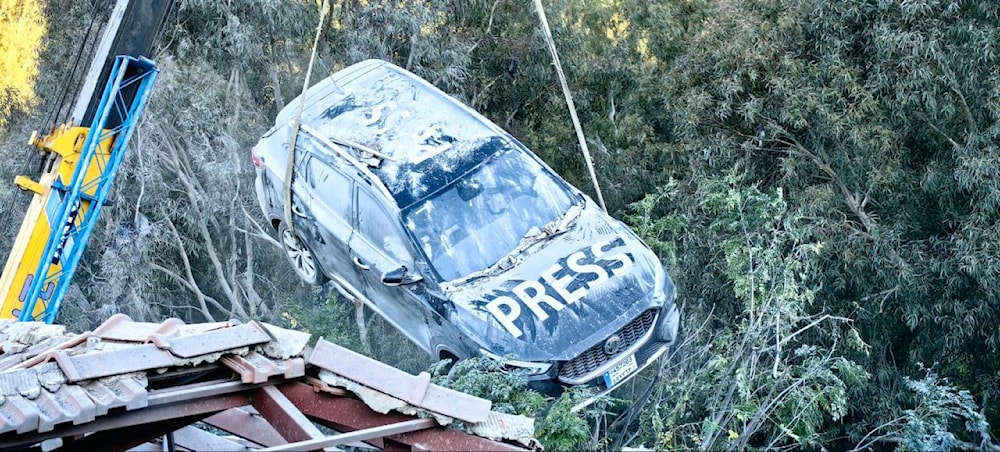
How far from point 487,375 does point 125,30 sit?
14.8 ft

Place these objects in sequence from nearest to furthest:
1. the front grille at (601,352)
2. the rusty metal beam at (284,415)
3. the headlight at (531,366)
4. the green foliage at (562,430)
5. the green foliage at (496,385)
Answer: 1. the rusty metal beam at (284,415)
2. the green foliage at (562,430)
3. the green foliage at (496,385)
4. the headlight at (531,366)
5. the front grille at (601,352)

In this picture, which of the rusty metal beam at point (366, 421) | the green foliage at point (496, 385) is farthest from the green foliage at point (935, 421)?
the rusty metal beam at point (366, 421)

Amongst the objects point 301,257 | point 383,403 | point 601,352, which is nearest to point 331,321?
point 301,257

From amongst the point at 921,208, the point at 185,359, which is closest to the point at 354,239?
the point at 185,359

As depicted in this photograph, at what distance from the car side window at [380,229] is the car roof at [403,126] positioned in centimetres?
18

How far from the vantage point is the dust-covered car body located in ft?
26.8

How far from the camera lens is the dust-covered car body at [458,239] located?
321 inches

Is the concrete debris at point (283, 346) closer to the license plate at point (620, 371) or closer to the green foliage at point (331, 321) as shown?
the license plate at point (620, 371)

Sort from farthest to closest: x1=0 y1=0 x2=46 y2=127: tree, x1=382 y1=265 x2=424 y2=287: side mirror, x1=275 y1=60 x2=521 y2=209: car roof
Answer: x1=0 y1=0 x2=46 y2=127: tree
x1=275 y1=60 x2=521 y2=209: car roof
x1=382 y1=265 x2=424 y2=287: side mirror

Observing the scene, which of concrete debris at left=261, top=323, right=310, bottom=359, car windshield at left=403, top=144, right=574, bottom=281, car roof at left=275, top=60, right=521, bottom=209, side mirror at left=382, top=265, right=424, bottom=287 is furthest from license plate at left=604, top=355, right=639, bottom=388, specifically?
concrete debris at left=261, top=323, right=310, bottom=359

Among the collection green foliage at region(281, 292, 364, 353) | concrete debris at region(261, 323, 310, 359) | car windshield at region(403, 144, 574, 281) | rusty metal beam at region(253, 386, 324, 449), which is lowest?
green foliage at region(281, 292, 364, 353)

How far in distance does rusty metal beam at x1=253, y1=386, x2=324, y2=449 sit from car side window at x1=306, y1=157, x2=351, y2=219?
446 centimetres

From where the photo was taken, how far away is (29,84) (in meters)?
16.0

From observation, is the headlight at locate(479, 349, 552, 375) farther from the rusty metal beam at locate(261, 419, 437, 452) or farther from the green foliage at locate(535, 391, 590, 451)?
the rusty metal beam at locate(261, 419, 437, 452)
